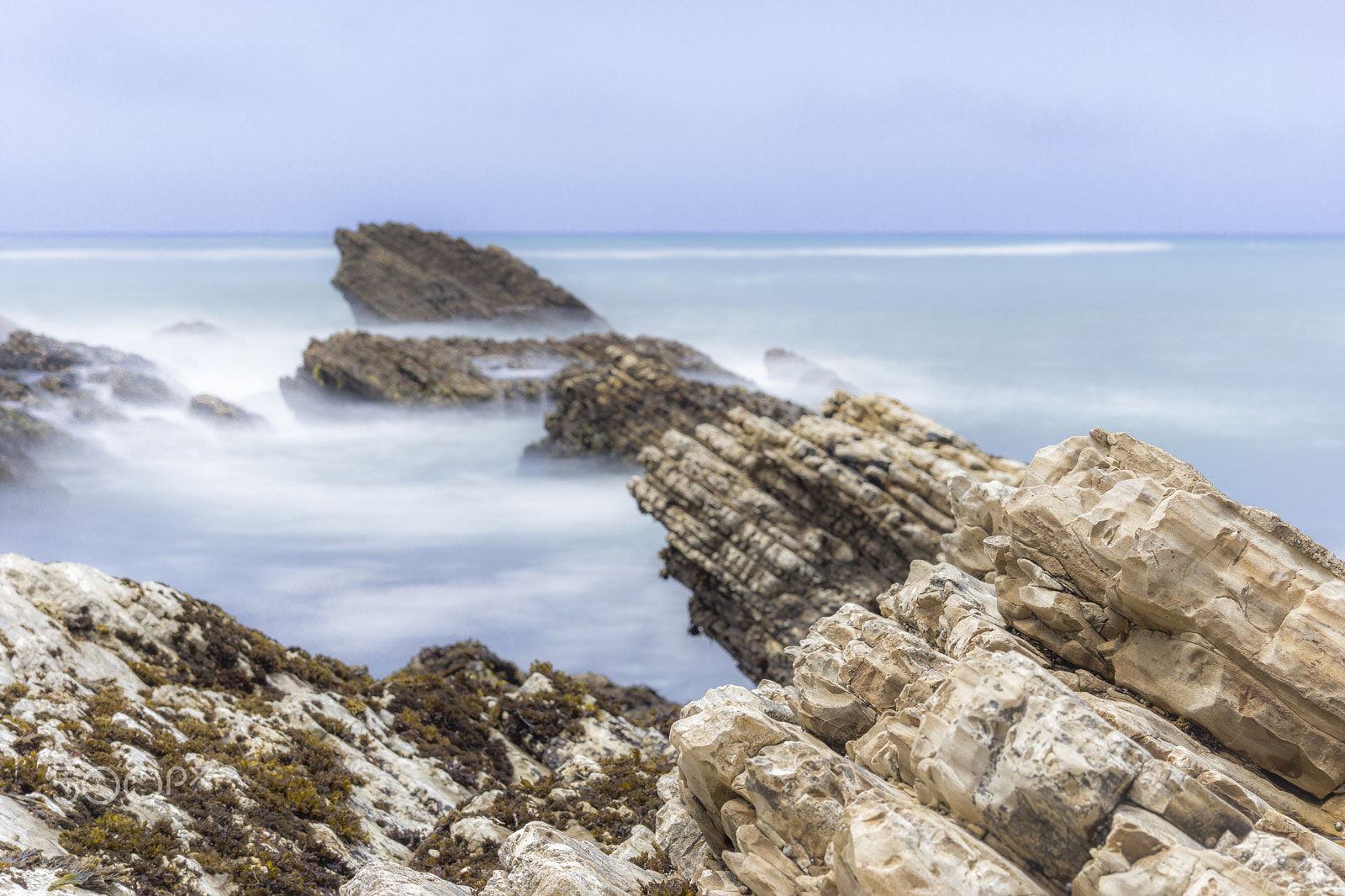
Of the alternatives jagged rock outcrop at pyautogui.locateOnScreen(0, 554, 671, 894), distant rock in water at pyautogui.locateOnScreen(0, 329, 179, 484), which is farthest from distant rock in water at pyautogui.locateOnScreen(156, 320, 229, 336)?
jagged rock outcrop at pyautogui.locateOnScreen(0, 554, 671, 894)

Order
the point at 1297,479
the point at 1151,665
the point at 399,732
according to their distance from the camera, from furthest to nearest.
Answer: the point at 1297,479
the point at 399,732
the point at 1151,665

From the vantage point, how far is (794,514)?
26453 mm

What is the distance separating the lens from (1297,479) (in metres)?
67.2

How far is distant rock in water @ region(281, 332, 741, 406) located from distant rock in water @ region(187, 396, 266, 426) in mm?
4255

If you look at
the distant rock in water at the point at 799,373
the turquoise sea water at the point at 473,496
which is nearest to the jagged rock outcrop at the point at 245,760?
the turquoise sea water at the point at 473,496

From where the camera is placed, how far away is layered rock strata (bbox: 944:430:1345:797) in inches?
349

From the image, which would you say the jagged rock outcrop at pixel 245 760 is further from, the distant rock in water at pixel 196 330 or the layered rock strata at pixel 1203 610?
the distant rock in water at pixel 196 330

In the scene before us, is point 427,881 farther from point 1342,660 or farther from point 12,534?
point 12,534

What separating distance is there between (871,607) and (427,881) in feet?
58.2

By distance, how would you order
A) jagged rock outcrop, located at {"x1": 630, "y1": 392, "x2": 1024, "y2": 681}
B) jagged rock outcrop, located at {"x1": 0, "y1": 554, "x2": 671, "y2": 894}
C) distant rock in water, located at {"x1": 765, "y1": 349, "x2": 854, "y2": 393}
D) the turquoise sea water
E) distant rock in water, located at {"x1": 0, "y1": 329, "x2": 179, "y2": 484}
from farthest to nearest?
distant rock in water, located at {"x1": 765, "y1": 349, "x2": 854, "y2": 393}
distant rock in water, located at {"x1": 0, "y1": 329, "x2": 179, "y2": 484}
the turquoise sea water
jagged rock outcrop, located at {"x1": 630, "y1": 392, "x2": 1024, "y2": 681}
jagged rock outcrop, located at {"x1": 0, "y1": 554, "x2": 671, "y2": 894}

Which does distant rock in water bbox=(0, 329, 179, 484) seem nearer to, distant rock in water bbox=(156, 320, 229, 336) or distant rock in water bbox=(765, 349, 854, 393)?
distant rock in water bbox=(156, 320, 229, 336)

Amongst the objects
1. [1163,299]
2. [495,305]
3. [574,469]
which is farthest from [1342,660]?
[1163,299]

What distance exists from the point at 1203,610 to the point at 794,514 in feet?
56.9

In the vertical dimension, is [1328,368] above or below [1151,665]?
above
